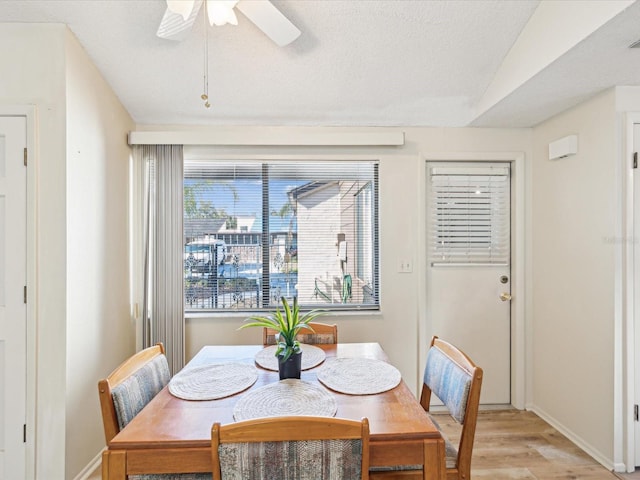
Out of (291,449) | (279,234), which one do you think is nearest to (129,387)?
(291,449)

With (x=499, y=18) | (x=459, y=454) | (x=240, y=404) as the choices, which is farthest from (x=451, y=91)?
(x=240, y=404)

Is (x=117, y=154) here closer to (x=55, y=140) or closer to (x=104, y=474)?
(x=55, y=140)

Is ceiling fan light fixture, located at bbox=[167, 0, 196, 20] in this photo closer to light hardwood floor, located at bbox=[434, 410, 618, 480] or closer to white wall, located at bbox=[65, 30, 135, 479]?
white wall, located at bbox=[65, 30, 135, 479]

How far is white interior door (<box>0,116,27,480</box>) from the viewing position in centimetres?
195

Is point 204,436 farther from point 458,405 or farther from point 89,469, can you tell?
point 89,469

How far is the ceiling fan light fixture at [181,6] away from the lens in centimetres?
148

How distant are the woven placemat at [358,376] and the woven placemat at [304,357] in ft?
0.21

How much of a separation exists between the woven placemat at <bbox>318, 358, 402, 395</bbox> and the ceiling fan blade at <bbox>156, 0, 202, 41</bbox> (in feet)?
5.55

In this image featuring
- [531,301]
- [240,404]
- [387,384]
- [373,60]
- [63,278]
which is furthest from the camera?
[531,301]

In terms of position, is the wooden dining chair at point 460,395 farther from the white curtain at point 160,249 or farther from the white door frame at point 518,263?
the white curtain at point 160,249

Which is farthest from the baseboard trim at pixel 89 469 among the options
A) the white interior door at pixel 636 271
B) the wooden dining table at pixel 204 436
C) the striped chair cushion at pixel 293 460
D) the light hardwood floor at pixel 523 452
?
the white interior door at pixel 636 271

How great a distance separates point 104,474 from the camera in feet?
3.59

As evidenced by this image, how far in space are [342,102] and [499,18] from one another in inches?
42.0

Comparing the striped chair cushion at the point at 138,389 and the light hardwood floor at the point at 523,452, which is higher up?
the striped chair cushion at the point at 138,389
